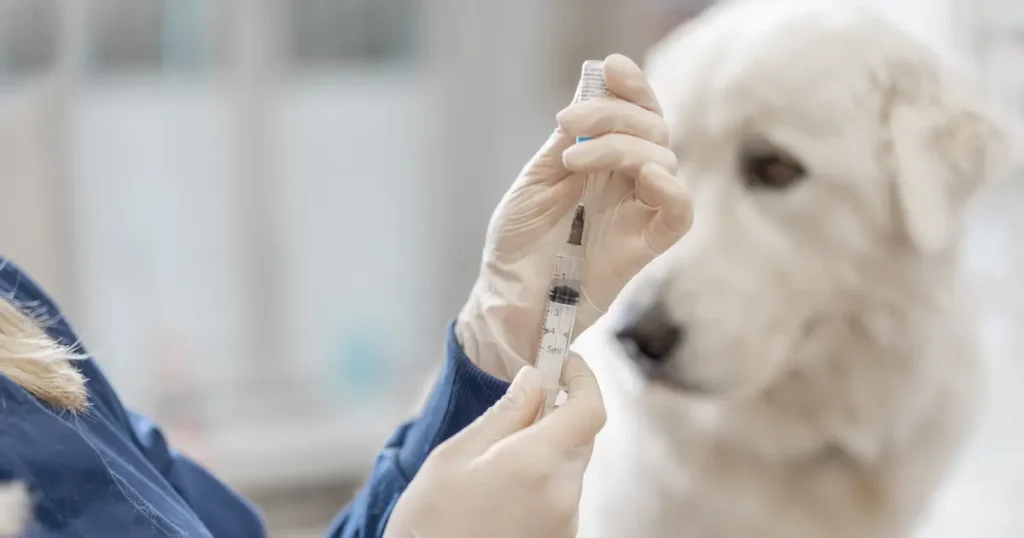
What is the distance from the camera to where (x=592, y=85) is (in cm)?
66

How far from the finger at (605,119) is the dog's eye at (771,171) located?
0.37 metres

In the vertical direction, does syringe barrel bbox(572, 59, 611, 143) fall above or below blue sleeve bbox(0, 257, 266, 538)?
above

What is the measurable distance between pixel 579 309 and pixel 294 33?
1.42m

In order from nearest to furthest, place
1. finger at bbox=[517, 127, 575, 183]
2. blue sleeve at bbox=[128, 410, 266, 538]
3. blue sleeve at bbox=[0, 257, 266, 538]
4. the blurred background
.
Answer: blue sleeve at bbox=[0, 257, 266, 538]
finger at bbox=[517, 127, 575, 183]
blue sleeve at bbox=[128, 410, 266, 538]
the blurred background

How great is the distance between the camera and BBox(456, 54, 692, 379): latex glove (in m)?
0.65

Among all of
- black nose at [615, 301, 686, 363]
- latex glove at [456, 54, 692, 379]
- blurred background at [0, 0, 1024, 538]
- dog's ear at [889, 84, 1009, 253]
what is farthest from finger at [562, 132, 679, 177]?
blurred background at [0, 0, 1024, 538]

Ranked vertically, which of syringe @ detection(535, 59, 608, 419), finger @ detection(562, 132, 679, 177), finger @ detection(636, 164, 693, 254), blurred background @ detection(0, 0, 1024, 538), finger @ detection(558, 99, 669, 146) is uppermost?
finger @ detection(558, 99, 669, 146)

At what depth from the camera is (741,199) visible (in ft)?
3.30

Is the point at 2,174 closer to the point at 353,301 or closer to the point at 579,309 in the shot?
the point at 353,301

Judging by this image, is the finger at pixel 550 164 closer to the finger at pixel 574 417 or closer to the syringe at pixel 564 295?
the syringe at pixel 564 295

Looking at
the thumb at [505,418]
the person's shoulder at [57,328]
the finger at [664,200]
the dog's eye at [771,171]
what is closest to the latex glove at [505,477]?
the thumb at [505,418]

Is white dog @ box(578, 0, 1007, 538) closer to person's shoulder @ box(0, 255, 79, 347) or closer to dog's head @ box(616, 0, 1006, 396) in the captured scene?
dog's head @ box(616, 0, 1006, 396)

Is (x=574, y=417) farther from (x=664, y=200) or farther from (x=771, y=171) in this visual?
(x=771, y=171)

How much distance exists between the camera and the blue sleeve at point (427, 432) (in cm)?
69
